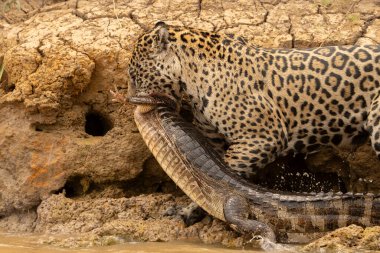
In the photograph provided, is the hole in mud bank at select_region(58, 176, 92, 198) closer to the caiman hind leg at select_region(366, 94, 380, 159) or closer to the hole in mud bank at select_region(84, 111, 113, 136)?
the hole in mud bank at select_region(84, 111, 113, 136)

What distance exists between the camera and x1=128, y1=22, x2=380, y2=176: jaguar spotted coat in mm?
7609

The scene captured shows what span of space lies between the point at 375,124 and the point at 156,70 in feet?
6.57

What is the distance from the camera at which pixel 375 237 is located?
6.55 m

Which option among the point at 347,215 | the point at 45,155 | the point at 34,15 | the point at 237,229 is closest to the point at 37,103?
the point at 45,155

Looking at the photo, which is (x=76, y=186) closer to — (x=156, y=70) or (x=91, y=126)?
(x=91, y=126)

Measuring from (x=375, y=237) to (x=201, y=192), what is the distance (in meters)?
1.59

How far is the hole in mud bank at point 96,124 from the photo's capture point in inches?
346

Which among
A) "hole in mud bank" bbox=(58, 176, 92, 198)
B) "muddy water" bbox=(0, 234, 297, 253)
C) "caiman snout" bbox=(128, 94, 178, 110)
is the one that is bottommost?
"hole in mud bank" bbox=(58, 176, 92, 198)

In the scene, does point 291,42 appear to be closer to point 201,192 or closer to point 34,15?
point 201,192

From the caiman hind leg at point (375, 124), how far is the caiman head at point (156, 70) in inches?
67.7

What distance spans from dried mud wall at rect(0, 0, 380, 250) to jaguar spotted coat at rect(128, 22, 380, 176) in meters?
0.59

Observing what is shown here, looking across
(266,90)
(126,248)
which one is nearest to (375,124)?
(266,90)

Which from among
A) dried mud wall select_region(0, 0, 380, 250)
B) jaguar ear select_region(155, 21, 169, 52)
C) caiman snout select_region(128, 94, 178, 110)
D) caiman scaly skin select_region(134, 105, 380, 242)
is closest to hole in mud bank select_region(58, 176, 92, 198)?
dried mud wall select_region(0, 0, 380, 250)

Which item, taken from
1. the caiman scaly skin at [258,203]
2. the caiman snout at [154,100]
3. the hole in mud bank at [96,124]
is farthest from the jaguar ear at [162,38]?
the hole in mud bank at [96,124]
